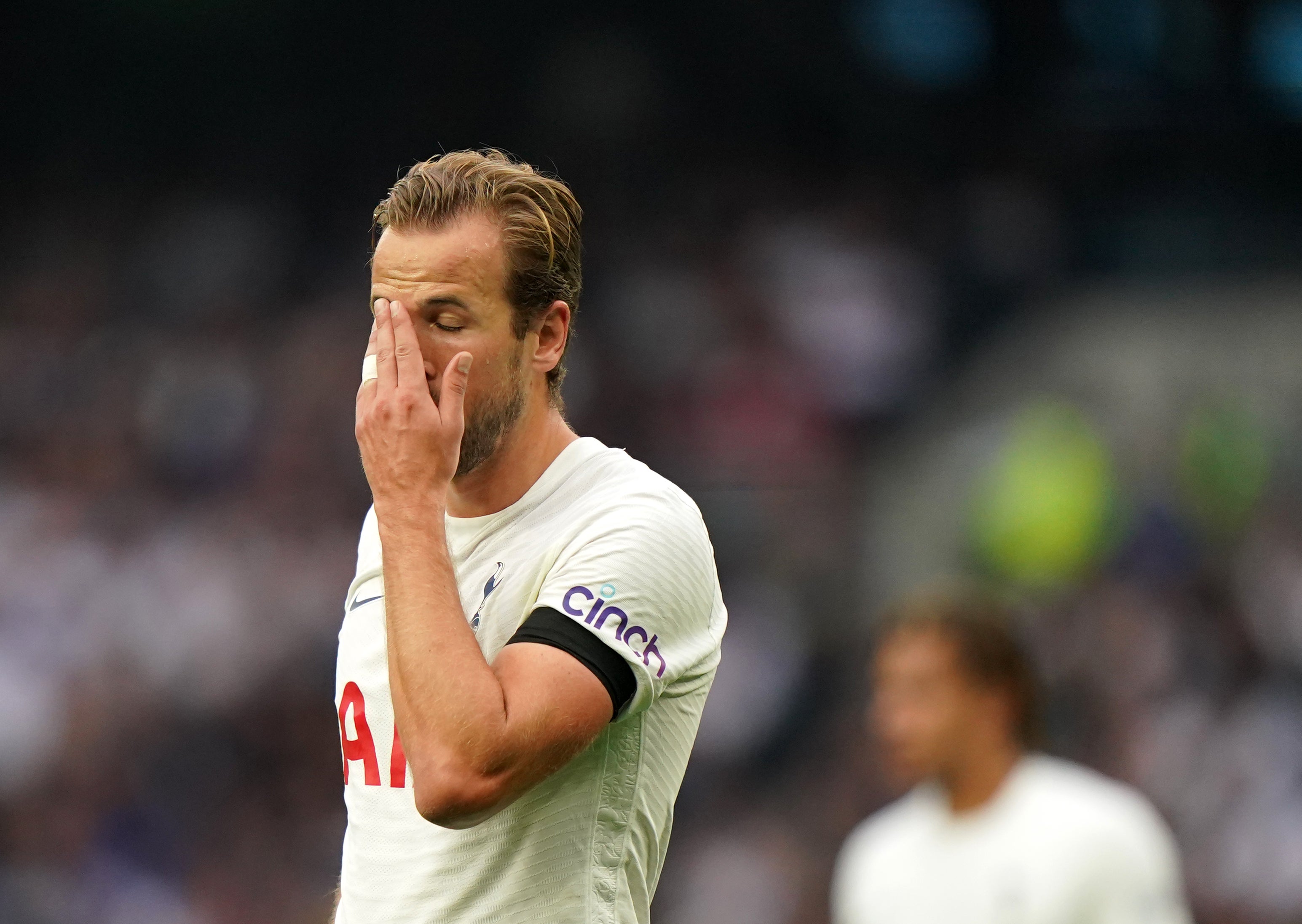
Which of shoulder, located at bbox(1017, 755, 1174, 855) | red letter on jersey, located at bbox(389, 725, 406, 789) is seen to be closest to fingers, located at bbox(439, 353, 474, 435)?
red letter on jersey, located at bbox(389, 725, 406, 789)

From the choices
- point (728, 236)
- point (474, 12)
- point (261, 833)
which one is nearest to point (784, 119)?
point (728, 236)

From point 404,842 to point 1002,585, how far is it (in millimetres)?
8245

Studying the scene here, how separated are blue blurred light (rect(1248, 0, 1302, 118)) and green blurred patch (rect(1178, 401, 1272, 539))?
2583 mm

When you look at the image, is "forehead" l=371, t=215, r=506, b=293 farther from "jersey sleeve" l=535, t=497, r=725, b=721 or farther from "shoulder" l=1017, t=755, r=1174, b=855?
"shoulder" l=1017, t=755, r=1174, b=855

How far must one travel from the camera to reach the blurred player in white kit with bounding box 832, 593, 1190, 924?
411 centimetres

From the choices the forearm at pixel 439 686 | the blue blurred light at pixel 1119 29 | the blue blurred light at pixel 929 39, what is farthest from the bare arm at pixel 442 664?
the blue blurred light at pixel 1119 29

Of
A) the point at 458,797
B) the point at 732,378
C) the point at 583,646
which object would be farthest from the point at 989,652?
the point at 732,378

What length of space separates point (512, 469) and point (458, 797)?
1.90ft

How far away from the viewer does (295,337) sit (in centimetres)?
1080

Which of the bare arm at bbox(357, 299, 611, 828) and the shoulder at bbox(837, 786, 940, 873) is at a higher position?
the bare arm at bbox(357, 299, 611, 828)

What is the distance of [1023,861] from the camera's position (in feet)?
13.9

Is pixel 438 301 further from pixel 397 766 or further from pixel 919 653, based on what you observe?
pixel 919 653

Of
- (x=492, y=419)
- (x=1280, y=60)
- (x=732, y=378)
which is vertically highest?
(x=492, y=419)

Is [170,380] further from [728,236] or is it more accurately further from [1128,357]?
[1128,357]
